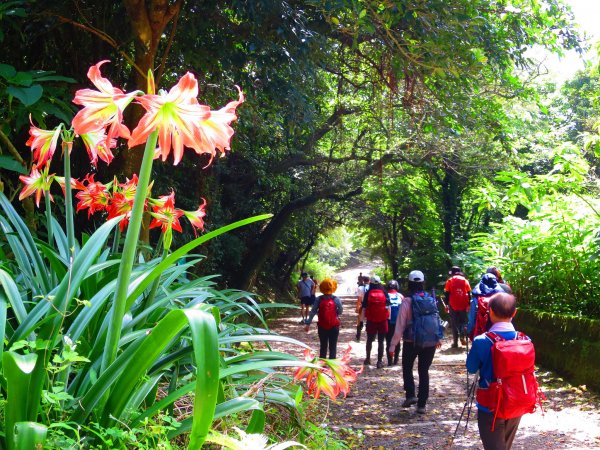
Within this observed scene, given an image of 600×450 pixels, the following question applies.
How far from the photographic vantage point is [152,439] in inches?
78.7

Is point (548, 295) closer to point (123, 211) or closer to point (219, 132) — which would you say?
point (123, 211)

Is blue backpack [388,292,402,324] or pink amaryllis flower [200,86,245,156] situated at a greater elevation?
pink amaryllis flower [200,86,245,156]

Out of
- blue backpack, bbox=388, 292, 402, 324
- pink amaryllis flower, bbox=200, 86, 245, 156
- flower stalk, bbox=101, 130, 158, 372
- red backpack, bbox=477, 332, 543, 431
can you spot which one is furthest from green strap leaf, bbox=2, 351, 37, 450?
blue backpack, bbox=388, 292, 402, 324

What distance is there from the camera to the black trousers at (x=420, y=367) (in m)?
7.07

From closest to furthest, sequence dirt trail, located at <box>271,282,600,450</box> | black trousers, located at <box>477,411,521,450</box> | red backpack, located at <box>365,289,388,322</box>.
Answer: black trousers, located at <box>477,411,521,450</box>, dirt trail, located at <box>271,282,600,450</box>, red backpack, located at <box>365,289,388,322</box>

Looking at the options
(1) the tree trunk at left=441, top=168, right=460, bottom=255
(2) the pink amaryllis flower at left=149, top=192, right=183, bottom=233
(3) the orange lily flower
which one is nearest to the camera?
(2) the pink amaryllis flower at left=149, top=192, right=183, bottom=233

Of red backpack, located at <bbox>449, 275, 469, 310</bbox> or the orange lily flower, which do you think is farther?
red backpack, located at <bbox>449, 275, 469, 310</bbox>

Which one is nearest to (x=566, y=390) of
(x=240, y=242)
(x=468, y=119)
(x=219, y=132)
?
(x=468, y=119)

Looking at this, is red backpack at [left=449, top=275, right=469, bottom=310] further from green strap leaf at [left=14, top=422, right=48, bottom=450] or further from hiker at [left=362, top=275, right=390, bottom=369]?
green strap leaf at [left=14, top=422, right=48, bottom=450]

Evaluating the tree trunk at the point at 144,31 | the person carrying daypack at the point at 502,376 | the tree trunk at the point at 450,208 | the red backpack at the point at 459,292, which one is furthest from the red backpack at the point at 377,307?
the tree trunk at the point at 450,208

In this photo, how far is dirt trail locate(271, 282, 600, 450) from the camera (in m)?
6.19

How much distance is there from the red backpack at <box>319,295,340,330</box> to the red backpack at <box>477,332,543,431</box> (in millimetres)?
4779

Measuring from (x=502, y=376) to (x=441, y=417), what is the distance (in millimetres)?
3343

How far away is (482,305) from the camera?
7125 mm
